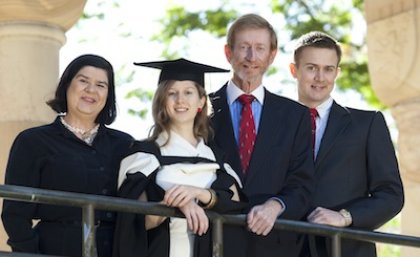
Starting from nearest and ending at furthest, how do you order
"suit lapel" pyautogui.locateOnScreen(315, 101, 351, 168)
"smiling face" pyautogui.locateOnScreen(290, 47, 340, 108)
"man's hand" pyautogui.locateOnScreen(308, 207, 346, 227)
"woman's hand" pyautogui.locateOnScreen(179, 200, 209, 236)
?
"woman's hand" pyautogui.locateOnScreen(179, 200, 209, 236)
"man's hand" pyautogui.locateOnScreen(308, 207, 346, 227)
"suit lapel" pyautogui.locateOnScreen(315, 101, 351, 168)
"smiling face" pyautogui.locateOnScreen(290, 47, 340, 108)

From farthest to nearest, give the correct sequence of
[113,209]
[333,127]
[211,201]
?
[333,127]
[211,201]
[113,209]

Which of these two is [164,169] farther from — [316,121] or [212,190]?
[316,121]

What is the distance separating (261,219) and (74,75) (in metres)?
1.10

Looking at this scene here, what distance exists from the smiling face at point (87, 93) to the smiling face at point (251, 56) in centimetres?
70

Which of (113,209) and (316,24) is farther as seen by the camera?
(316,24)

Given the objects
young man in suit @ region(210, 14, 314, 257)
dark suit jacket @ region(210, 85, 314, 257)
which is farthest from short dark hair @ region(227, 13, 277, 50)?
dark suit jacket @ region(210, 85, 314, 257)

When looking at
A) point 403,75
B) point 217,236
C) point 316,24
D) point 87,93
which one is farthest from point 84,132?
point 316,24

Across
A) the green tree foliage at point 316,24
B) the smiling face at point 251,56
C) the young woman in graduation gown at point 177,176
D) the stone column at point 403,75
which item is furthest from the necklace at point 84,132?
the green tree foliage at point 316,24

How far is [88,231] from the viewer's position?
6035 mm

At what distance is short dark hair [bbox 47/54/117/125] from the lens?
22.3ft

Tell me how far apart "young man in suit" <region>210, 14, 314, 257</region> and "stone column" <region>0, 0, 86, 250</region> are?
51.3 inches

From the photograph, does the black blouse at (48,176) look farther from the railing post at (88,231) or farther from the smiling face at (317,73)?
the smiling face at (317,73)

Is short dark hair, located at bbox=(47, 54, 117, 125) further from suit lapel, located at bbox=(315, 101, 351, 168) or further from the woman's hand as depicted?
suit lapel, located at bbox=(315, 101, 351, 168)

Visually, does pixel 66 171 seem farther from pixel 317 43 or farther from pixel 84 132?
pixel 317 43
